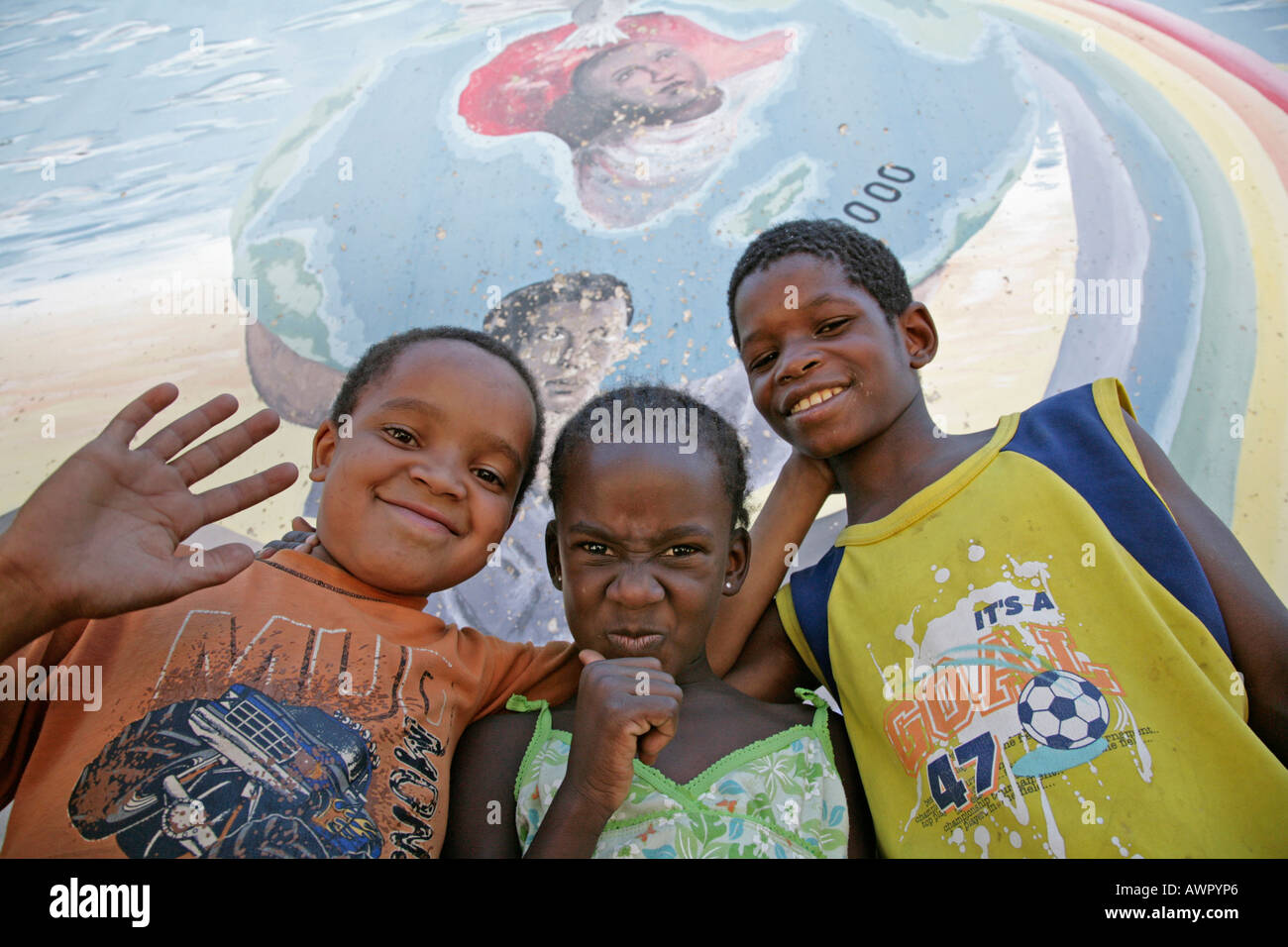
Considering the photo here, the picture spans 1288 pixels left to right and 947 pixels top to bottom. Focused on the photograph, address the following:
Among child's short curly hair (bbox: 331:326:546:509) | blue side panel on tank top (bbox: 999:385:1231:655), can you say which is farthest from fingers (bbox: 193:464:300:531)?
blue side panel on tank top (bbox: 999:385:1231:655)

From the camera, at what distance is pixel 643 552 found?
103 centimetres

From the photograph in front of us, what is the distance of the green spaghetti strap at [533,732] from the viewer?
0.99 meters

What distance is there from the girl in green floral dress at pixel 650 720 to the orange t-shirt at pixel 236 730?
102 millimetres

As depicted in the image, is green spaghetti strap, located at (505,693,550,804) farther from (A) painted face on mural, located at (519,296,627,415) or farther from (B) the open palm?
(A) painted face on mural, located at (519,296,627,415)

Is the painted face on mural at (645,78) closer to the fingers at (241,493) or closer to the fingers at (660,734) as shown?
the fingers at (241,493)

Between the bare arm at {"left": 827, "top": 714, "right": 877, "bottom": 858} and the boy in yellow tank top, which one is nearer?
the boy in yellow tank top

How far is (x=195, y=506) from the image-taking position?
2.66 feet

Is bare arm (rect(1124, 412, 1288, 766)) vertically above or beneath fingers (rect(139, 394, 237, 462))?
beneath

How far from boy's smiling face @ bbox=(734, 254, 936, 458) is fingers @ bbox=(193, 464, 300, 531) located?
2.23 ft

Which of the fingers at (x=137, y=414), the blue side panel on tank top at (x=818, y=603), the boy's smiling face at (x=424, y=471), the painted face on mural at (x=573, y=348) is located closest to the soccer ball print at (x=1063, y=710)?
the blue side panel on tank top at (x=818, y=603)

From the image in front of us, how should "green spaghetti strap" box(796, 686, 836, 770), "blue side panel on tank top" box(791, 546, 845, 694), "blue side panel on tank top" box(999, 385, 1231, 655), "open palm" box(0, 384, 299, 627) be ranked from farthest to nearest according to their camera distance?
"blue side panel on tank top" box(791, 546, 845, 694)
"green spaghetti strap" box(796, 686, 836, 770)
"blue side panel on tank top" box(999, 385, 1231, 655)
"open palm" box(0, 384, 299, 627)

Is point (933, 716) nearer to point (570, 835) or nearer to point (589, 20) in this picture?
point (570, 835)

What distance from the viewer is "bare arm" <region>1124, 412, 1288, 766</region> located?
Answer: 89 centimetres
